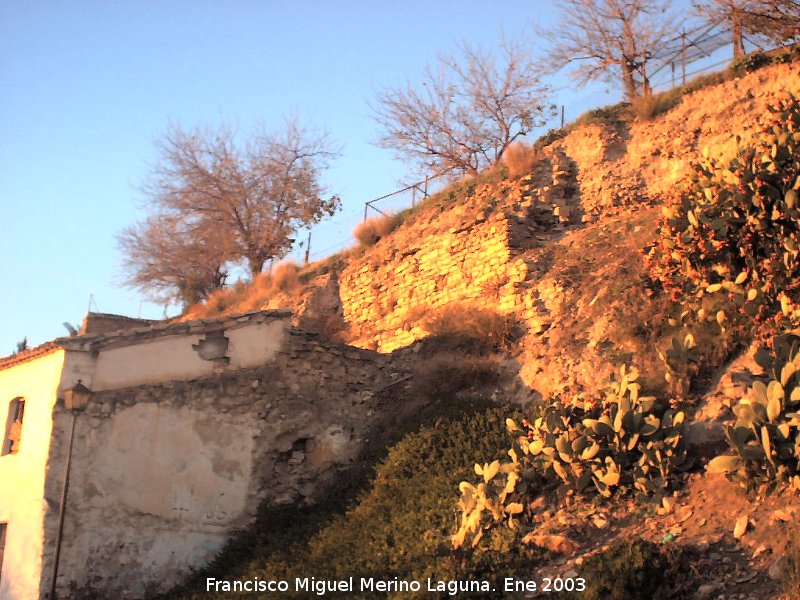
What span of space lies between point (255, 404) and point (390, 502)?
151 inches

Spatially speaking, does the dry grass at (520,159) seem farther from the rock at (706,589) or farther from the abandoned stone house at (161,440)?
the rock at (706,589)

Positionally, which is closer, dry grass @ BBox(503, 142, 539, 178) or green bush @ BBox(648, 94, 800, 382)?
green bush @ BBox(648, 94, 800, 382)

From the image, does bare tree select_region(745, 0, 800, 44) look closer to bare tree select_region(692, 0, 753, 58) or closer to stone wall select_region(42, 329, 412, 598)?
bare tree select_region(692, 0, 753, 58)

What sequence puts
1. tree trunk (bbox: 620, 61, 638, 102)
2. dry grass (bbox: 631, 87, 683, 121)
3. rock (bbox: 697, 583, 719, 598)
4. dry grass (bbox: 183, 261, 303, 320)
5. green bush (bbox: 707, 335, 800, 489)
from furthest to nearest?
dry grass (bbox: 183, 261, 303, 320) → tree trunk (bbox: 620, 61, 638, 102) → dry grass (bbox: 631, 87, 683, 121) → green bush (bbox: 707, 335, 800, 489) → rock (bbox: 697, 583, 719, 598)

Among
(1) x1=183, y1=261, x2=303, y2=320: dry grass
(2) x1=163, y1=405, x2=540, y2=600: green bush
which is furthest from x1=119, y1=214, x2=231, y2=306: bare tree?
(2) x1=163, y1=405, x2=540, y2=600: green bush

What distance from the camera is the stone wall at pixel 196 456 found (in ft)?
47.0

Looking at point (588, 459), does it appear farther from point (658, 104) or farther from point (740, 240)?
point (658, 104)

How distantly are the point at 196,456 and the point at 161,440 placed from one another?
27.4 inches

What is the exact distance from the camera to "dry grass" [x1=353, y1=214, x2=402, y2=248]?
933 inches

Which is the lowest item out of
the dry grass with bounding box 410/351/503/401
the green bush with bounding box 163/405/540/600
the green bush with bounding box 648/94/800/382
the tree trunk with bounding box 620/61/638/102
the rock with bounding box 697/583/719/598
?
the rock with bounding box 697/583/719/598

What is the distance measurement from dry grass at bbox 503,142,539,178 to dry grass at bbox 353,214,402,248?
3.98 m

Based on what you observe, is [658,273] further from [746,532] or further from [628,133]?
[628,133]

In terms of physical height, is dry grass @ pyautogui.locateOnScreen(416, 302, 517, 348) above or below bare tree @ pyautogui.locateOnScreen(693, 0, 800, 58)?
below

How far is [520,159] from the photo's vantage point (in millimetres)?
20891
